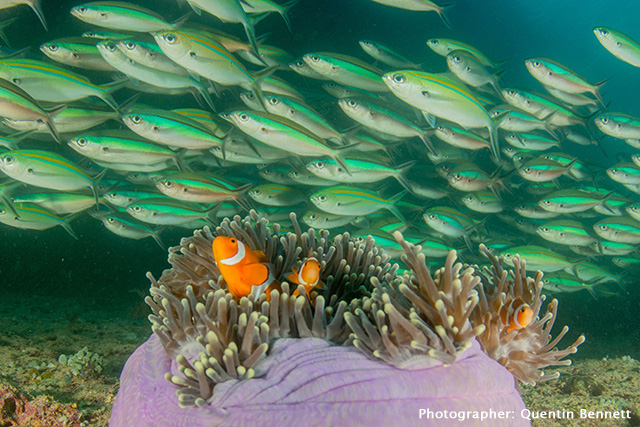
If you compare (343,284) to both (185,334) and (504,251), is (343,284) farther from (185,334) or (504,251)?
(504,251)

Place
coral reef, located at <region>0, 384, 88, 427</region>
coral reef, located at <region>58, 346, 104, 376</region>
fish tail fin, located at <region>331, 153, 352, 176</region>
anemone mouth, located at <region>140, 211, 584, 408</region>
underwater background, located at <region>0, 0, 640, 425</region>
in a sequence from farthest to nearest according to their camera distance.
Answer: fish tail fin, located at <region>331, 153, 352, 176</region> → underwater background, located at <region>0, 0, 640, 425</region> → coral reef, located at <region>58, 346, 104, 376</region> → coral reef, located at <region>0, 384, 88, 427</region> → anemone mouth, located at <region>140, 211, 584, 408</region>

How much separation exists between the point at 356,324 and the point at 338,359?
175mm

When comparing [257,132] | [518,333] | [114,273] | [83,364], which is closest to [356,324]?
[518,333]

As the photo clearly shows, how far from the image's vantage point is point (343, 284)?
226 centimetres

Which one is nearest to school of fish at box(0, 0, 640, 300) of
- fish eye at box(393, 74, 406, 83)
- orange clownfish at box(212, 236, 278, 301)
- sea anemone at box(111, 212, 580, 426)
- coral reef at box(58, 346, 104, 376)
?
fish eye at box(393, 74, 406, 83)

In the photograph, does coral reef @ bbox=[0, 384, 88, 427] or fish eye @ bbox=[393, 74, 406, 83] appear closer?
coral reef @ bbox=[0, 384, 88, 427]

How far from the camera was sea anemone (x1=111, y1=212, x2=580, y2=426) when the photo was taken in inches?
53.0

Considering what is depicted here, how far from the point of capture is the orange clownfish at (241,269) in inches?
68.9

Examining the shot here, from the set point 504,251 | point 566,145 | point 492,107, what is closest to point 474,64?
point 492,107

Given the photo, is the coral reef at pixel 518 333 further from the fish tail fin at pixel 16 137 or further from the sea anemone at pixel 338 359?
the fish tail fin at pixel 16 137

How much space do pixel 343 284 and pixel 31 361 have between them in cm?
302

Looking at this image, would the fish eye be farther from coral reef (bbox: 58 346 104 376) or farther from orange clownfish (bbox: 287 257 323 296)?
coral reef (bbox: 58 346 104 376)

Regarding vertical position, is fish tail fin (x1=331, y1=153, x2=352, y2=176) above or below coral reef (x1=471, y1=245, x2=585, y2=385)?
below

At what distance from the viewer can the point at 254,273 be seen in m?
1.81
